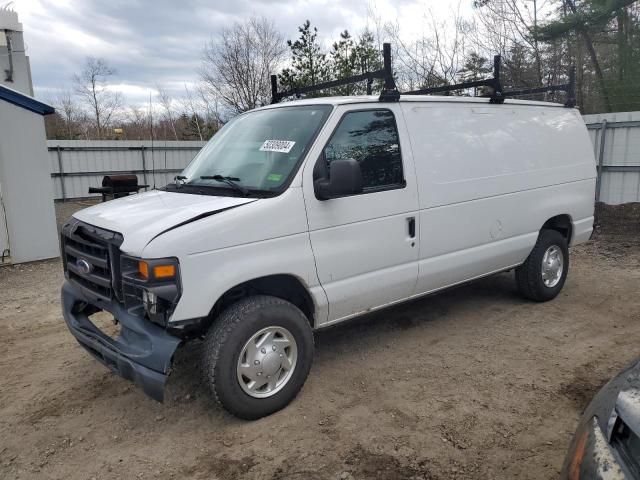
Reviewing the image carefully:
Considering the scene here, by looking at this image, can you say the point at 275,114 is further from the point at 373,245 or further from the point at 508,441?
the point at 508,441

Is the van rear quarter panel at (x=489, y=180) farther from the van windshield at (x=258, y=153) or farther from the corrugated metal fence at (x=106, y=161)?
the corrugated metal fence at (x=106, y=161)

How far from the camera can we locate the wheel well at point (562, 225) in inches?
226

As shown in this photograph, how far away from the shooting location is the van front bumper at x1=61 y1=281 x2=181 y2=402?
121 inches

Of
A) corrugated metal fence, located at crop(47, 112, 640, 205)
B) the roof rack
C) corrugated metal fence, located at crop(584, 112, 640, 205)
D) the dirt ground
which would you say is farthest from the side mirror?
corrugated metal fence, located at crop(47, 112, 640, 205)

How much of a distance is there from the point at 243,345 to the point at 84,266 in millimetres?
1280

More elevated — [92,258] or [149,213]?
[149,213]

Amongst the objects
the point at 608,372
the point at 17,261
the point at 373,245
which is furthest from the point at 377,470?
the point at 17,261

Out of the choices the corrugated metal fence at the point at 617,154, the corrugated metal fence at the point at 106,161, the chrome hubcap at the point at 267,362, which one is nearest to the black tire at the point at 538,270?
the chrome hubcap at the point at 267,362

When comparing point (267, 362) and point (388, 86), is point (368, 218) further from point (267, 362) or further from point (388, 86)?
point (267, 362)

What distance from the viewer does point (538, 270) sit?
18.2 ft

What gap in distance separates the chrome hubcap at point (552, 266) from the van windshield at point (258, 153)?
10.9ft

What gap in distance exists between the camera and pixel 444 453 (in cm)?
307

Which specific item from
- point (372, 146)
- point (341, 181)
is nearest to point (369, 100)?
point (372, 146)

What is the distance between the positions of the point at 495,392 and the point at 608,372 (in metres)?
1.07
